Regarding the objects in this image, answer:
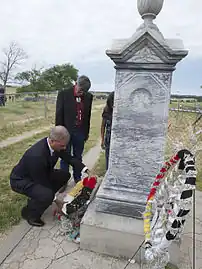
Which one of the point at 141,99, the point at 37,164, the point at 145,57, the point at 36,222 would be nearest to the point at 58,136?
the point at 37,164

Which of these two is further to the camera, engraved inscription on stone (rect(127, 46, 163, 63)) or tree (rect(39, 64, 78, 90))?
tree (rect(39, 64, 78, 90))

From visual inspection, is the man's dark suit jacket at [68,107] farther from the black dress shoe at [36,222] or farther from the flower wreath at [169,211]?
the flower wreath at [169,211]

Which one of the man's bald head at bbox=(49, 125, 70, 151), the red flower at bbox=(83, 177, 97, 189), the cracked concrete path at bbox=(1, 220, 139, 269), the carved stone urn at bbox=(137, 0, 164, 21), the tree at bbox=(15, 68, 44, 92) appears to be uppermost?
the tree at bbox=(15, 68, 44, 92)

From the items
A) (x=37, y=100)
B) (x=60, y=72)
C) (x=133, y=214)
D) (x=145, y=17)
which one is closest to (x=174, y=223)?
(x=133, y=214)

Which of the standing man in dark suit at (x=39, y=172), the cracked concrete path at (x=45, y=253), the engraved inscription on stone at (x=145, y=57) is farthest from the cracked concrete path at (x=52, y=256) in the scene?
the engraved inscription on stone at (x=145, y=57)

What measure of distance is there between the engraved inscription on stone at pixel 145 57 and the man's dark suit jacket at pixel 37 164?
1.30 meters

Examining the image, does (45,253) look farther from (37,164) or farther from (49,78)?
(49,78)

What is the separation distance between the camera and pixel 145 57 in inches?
78.5

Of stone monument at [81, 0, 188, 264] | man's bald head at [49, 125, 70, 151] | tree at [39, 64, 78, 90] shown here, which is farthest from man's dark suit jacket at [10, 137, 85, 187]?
tree at [39, 64, 78, 90]

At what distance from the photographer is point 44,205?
97.9 inches

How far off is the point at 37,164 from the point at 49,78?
52.3 metres

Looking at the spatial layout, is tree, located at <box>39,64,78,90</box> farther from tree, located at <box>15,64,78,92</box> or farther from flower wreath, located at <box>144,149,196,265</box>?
flower wreath, located at <box>144,149,196,265</box>

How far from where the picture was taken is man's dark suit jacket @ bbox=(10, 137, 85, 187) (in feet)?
7.89

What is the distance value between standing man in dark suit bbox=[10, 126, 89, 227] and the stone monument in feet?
1.78
